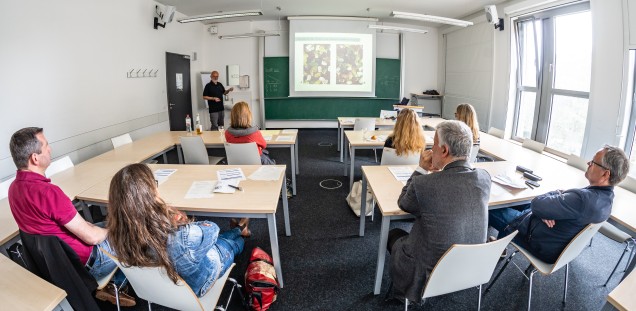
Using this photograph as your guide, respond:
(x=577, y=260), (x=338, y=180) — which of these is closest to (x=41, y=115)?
(x=338, y=180)

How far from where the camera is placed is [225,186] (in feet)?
7.75

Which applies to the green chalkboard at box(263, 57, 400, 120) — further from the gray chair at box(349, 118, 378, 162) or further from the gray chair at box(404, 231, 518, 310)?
the gray chair at box(404, 231, 518, 310)

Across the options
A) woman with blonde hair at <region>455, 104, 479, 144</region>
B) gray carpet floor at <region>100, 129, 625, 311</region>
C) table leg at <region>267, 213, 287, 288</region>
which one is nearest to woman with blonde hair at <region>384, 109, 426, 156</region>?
woman with blonde hair at <region>455, 104, 479, 144</region>

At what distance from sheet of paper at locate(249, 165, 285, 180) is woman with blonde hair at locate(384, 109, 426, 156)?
1.24 m

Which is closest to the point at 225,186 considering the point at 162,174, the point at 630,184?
the point at 162,174

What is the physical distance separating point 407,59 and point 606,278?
7055 millimetres

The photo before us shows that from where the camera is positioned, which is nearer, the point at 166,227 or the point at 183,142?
the point at 166,227

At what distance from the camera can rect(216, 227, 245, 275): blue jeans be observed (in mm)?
1907

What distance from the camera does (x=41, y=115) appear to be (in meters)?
3.37

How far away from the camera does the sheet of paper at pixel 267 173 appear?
2.57 m

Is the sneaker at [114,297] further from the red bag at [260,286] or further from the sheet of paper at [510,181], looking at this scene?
the sheet of paper at [510,181]

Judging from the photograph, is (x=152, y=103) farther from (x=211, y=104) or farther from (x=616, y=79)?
(x=616, y=79)

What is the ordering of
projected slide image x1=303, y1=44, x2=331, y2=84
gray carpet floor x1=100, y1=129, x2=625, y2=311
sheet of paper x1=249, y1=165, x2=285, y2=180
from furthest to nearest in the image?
projected slide image x1=303, y1=44, x2=331, y2=84 → sheet of paper x1=249, y1=165, x2=285, y2=180 → gray carpet floor x1=100, y1=129, x2=625, y2=311

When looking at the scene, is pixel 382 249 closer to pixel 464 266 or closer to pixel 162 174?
pixel 464 266
